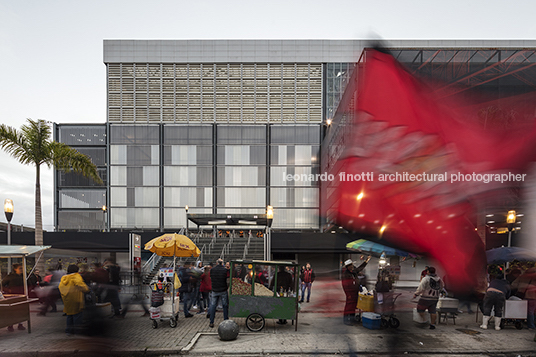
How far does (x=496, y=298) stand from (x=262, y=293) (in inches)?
255

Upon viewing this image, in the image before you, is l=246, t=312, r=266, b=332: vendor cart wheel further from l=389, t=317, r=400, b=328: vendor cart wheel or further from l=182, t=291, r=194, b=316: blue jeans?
l=389, t=317, r=400, b=328: vendor cart wheel

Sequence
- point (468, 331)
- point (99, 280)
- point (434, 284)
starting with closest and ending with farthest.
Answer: point (434, 284), point (468, 331), point (99, 280)

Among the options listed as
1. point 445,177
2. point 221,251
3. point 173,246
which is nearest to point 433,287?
point 445,177

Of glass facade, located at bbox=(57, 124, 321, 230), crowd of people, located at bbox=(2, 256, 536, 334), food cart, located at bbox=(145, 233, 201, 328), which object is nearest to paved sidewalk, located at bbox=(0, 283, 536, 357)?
food cart, located at bbox=(145, 233, 201, 328)

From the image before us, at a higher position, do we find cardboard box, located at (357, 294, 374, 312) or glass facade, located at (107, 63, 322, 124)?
glass facade, located at (107, 63, 322, 124)

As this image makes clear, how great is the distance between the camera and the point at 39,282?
12.8 m

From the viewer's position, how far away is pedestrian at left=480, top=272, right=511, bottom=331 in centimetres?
862

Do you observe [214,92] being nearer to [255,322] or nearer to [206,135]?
[206,135]

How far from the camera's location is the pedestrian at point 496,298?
8.62 meters

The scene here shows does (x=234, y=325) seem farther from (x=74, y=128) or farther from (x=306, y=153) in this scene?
(x=74, y=128)

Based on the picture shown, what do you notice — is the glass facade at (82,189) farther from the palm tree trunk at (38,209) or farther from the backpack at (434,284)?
the backpack at (434,284)

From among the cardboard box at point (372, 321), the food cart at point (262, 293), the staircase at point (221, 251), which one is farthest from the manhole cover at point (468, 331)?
the staircase at point (221, 251)

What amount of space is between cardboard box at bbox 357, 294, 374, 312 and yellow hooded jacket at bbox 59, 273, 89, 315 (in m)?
7.53

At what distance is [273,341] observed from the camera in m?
7.50
